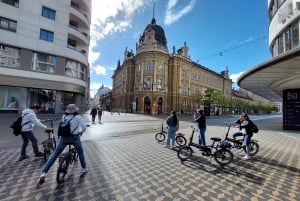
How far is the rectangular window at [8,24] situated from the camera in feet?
66.5

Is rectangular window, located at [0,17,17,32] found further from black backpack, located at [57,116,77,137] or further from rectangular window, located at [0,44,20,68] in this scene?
black backpack, located at [57,116,77,137]

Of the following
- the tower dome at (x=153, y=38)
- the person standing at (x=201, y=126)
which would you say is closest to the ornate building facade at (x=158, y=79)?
the tower dome at (x=153, y=38)

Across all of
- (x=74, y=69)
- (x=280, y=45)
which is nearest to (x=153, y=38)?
(x=74, y=69)

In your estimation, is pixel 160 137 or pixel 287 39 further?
pixel 287 39

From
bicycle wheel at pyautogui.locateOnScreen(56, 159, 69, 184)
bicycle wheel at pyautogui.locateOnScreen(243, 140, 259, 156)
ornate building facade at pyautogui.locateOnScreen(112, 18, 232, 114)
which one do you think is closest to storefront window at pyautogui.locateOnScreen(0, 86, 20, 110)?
bicycle wheel at pyautogui.locateOnScreen(56, 159, 69, 184)

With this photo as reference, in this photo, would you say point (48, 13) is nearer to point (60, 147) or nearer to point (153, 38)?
point (60, 147)

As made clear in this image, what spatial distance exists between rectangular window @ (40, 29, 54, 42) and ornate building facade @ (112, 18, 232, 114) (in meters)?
30.5

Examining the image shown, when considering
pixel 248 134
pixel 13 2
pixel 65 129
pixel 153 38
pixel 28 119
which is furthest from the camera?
pixel 153 38

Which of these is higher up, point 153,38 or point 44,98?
point 153,38

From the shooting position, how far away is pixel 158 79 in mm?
53688

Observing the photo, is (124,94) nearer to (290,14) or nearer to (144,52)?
(144,52)

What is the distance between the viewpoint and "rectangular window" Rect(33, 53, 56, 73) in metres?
22.5

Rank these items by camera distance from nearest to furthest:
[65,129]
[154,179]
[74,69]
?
[65,129], [154,179], [74,69]

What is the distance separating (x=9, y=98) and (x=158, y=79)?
37868mm
